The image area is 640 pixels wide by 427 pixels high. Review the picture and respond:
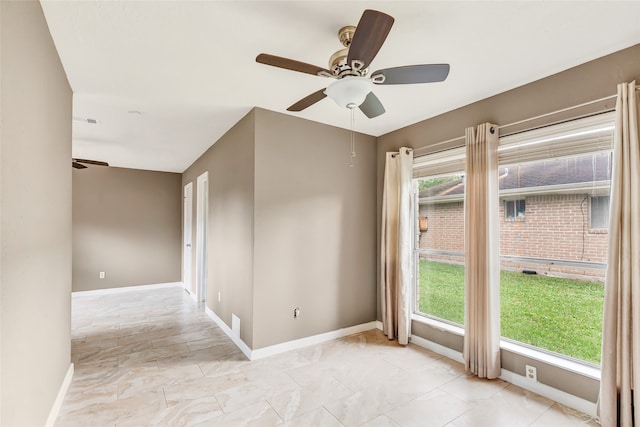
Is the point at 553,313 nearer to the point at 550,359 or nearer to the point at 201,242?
the point at 550,359

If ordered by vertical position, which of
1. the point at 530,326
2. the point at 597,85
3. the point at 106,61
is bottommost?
the point at 530,326

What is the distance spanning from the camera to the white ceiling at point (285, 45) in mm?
1650

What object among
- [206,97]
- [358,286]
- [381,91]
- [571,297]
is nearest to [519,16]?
[381,91]

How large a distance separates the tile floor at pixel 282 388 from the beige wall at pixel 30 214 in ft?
1.72

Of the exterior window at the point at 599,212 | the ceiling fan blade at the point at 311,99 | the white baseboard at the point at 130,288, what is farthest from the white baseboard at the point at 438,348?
the white baseboard at the point at 130,288

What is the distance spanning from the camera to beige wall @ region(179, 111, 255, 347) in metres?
3.12

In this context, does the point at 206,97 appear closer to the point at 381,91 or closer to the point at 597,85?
the point at 381,91

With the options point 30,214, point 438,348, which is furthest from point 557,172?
point 30,214

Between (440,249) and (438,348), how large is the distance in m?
1.04

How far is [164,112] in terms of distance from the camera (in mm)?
3143

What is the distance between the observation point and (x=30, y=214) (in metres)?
1.54

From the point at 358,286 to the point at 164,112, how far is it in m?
2.97

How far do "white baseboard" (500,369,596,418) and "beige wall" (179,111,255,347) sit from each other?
2362 mm

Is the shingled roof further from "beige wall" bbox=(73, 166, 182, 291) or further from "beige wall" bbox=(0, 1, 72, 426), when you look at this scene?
"beige wall" bbox=(73, 166, 182, 291)
